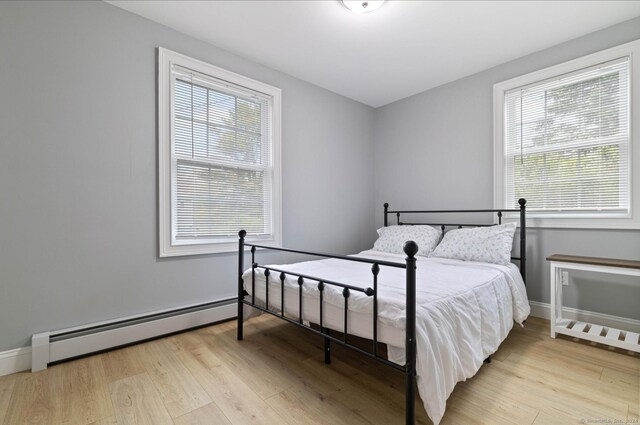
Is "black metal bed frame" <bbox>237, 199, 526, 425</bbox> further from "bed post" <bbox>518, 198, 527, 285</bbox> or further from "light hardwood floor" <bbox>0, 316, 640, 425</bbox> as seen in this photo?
"light hardwood floor" <bbox>0, 316, 640, 425</bbox>

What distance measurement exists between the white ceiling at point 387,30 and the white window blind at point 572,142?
1.39ft

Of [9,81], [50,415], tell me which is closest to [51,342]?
[50,415]

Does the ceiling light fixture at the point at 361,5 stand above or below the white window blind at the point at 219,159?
above

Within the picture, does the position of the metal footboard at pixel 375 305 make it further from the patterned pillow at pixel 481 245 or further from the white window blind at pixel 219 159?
the patterned pillow at pixel 481 245

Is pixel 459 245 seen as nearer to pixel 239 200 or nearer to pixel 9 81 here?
pixel 239 200

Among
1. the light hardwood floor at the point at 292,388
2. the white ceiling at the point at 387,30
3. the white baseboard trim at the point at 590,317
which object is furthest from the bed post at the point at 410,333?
the white baseboard trim at the point at 590,317

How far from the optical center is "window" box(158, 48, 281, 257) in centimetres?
238

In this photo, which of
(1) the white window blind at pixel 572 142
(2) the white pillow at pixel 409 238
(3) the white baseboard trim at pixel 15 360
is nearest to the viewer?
(3) the white baseboard trim at pixel 15 360

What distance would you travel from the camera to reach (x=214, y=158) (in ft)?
8.69

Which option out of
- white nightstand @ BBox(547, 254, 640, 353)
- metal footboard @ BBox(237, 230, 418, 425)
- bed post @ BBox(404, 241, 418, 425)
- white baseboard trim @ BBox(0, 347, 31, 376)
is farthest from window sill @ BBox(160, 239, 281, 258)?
white nightstand @ BBox(547, 254, 640, 353)

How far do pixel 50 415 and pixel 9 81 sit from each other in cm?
190

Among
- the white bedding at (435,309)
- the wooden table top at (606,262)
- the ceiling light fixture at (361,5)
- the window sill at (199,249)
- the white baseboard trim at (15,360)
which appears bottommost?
the white baseboard trim at (15,360)

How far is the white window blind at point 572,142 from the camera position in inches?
91.9

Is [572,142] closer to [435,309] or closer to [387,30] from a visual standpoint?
[387,30]
